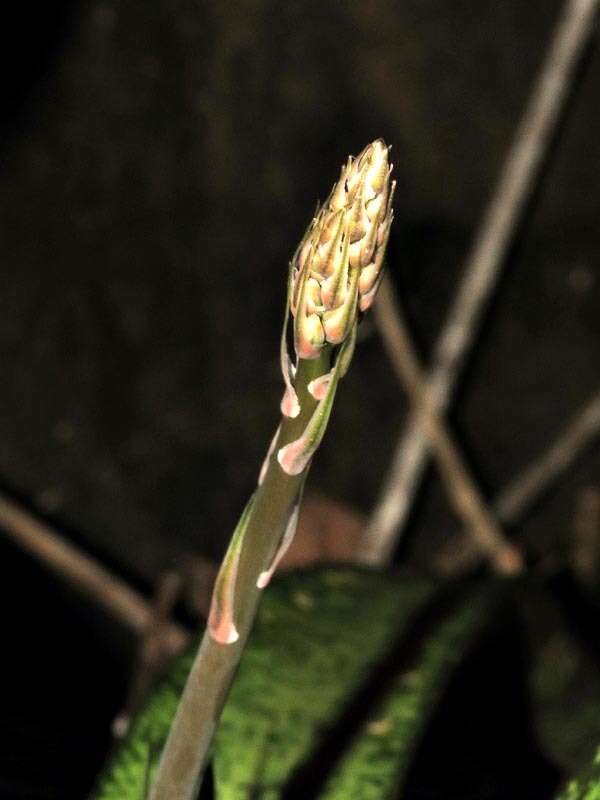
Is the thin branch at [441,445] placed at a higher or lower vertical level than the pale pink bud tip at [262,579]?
higher

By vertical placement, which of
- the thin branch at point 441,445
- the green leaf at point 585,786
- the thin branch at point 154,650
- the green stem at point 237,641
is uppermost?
the thin branch at point 441,445

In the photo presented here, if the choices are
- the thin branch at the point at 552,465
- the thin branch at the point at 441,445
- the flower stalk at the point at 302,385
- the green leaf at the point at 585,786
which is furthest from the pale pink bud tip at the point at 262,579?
Answer: the thin branch at the point at 552,465

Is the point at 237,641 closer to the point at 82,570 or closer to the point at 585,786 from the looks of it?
the point at 585,786

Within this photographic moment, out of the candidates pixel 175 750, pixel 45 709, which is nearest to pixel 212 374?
pixel 45 709

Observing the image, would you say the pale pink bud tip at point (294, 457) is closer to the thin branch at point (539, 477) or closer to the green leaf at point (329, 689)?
the green leaf at point (329, 689)

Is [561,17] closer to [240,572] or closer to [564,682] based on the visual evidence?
[564,682]

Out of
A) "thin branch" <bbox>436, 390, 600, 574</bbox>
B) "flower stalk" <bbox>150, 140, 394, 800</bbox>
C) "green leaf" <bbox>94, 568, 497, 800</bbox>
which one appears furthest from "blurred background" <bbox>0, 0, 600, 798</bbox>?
"flower stalk" <bbox>150, 140, 394, 800</bbox>
